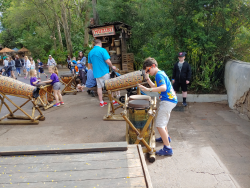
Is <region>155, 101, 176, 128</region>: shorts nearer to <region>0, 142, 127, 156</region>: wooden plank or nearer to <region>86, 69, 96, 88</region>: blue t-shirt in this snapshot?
<region>0, 142, 127, 156</region>: wooden plank

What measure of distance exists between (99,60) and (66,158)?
4.12 m

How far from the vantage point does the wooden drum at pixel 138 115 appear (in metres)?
3.62

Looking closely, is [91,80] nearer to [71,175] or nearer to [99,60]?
[99,60]

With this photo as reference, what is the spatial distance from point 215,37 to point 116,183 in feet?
20.0

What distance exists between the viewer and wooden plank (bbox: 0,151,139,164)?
2.39 metres

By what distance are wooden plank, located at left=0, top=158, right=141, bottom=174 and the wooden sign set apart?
26.4 feet

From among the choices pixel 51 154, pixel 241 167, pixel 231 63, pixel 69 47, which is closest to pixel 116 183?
pixel 51 154

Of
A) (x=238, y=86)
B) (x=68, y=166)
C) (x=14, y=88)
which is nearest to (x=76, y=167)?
(x=68, y=166)

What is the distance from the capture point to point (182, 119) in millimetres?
5406

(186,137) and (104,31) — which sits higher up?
(104,31)

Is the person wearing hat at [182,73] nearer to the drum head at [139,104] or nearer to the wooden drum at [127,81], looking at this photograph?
the wooden drum at [127,81]

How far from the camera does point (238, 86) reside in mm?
5723

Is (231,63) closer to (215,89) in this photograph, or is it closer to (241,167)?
(215,89)


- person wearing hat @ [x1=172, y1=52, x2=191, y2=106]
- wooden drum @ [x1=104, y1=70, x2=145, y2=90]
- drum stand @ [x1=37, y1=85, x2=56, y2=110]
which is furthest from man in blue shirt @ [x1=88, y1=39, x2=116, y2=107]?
person wearing hat @ [x1=172, y1=52, x2=191, y2=106]
